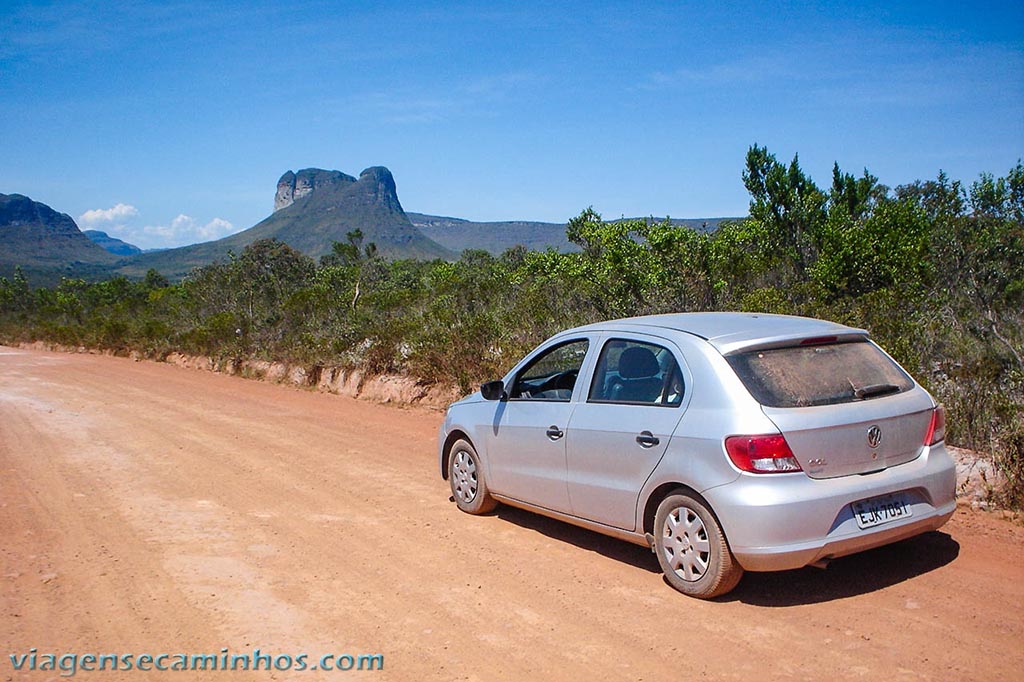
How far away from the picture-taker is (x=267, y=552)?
6.23 m

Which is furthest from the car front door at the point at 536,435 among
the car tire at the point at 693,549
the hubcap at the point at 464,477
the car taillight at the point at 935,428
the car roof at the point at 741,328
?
the car taillight at the point at 935,428

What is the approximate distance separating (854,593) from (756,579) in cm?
60

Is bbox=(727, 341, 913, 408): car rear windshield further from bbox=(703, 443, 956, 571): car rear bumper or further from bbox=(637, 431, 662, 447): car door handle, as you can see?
bbox=(637, 431, 662, 447): car door handle

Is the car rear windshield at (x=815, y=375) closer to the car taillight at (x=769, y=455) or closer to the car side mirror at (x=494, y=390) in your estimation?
the car taillight at (x=769, y=455)

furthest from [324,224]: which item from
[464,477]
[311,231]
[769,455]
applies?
[769,455]

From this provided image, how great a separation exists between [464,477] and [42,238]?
199950mm

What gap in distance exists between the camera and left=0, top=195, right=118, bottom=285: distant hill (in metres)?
162

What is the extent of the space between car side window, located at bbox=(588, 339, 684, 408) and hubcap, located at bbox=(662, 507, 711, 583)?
0.72 m

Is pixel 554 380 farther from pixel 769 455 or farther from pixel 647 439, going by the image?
pixel 769 455

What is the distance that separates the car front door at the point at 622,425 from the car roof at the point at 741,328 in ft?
0.61

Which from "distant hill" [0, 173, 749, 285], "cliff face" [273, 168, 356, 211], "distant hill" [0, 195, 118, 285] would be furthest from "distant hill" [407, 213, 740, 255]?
"distant hill" [0, 195, 118, 285]

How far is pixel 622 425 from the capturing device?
564 cm

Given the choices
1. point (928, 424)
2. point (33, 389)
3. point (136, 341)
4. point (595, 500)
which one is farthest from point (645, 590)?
point (136, 341)

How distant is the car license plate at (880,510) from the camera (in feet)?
16.1
